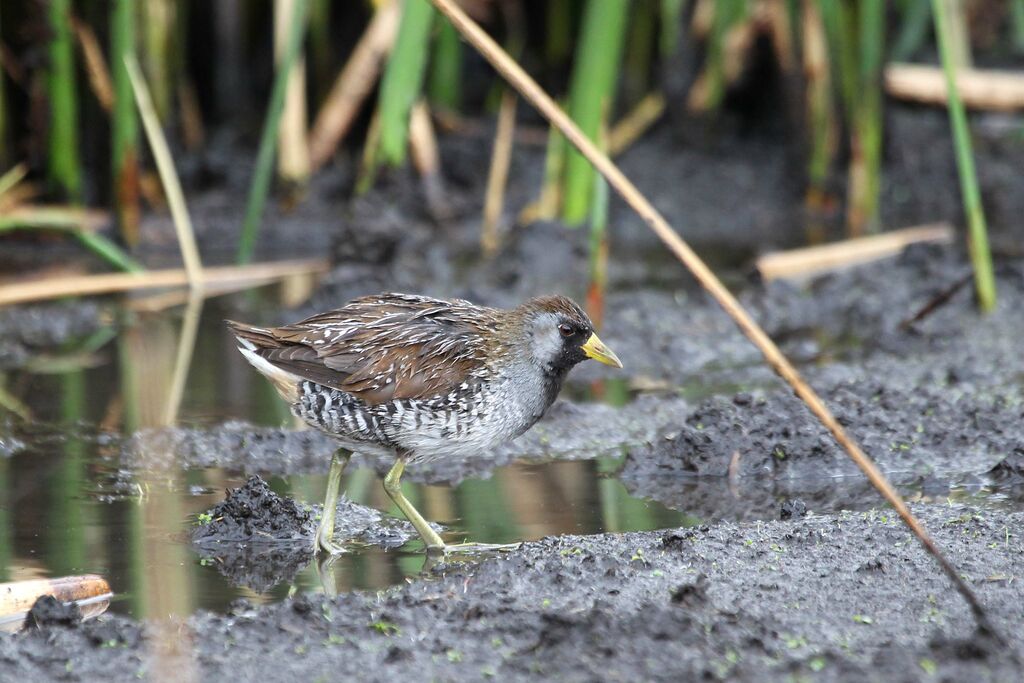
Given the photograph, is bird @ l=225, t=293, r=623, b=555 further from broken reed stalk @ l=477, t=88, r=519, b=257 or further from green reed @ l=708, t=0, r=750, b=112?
green reed @ l=708, t=0, r=750, b=112

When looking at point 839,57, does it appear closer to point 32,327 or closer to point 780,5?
point 780,5

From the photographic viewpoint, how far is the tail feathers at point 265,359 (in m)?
4.83

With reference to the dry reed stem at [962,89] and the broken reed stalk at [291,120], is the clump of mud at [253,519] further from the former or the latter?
the dry reed stem at [962,89]

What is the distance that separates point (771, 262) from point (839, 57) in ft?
6.23

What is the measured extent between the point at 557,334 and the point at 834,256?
4.12 meters

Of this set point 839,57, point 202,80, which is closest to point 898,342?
point 839,57

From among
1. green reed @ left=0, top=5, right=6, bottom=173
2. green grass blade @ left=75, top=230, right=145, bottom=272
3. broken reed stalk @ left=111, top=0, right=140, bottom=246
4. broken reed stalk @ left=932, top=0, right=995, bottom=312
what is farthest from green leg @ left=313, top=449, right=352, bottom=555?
green reed @ left=0, top=5, right=6, bottom=173

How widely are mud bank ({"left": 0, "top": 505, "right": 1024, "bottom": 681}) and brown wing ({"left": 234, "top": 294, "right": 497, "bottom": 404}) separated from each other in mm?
697

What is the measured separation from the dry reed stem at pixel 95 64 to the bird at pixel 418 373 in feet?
15.9

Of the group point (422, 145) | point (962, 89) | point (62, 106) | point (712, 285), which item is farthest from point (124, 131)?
point (712, 285)

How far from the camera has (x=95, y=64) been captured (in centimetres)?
930

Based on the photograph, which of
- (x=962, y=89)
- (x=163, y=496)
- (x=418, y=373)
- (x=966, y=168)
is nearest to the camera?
(x=418, y=373)

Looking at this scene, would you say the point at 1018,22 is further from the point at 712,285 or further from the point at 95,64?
the point at 712,285

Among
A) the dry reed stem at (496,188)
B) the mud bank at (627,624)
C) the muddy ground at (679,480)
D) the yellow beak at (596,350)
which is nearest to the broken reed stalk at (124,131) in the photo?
the muddy ground at (679,480)
